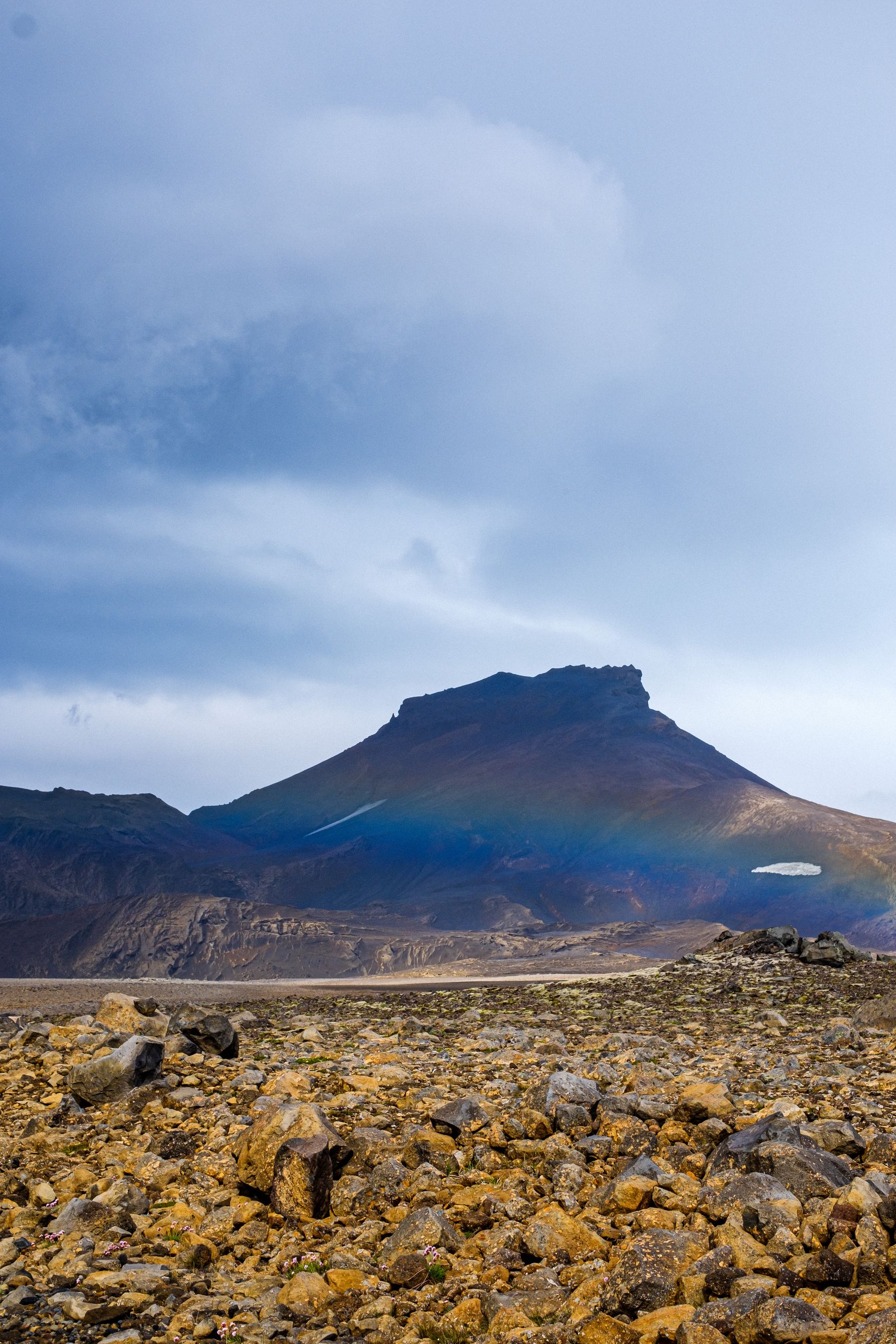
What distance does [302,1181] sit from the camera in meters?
6.87

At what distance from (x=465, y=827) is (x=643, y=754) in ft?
112

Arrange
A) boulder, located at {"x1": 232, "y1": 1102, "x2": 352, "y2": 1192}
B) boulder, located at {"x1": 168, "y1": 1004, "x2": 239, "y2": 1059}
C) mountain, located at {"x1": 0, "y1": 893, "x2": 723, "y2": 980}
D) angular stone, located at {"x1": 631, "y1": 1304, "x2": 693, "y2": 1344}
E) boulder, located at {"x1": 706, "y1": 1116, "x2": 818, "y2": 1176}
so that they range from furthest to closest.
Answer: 1. mountain, located at {"x1": 0, "y1": 893, "x2": 723, "y2": 980}
2. boulder, located at {"x1": 168, "y1": 1004, "x2": 239, "y2": 1059}
3. boulder, located at {"x1": 232, "y1": 1102, "x2": 352, "y2": 1192}
4. boulder, located at {"x1": 706, "y1": 1116, "x2": 818, "y2": 1176}
5. angular stone, located at {"x1": 631, "y1": 1304, "x2": 693, "y2": 1344}

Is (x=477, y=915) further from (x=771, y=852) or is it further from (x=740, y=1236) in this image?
(x=740, y=1236)

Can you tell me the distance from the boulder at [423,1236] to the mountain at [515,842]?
75016 millimetres

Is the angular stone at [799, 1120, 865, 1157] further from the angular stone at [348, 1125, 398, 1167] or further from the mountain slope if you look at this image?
the mountain slope

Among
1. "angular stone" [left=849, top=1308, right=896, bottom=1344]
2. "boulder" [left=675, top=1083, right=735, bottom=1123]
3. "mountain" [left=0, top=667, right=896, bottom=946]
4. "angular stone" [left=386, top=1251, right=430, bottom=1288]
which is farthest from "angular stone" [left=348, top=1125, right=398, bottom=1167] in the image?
"mountain" [left=0, top=667, right=896, bottom=946]

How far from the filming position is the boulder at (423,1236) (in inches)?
241

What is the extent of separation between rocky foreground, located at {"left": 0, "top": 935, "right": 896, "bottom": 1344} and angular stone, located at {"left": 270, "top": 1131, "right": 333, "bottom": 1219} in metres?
0.02

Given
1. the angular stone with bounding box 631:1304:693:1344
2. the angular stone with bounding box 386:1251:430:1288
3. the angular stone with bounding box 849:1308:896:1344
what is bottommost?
the angular stone with bounding box 386:1251:430:1288

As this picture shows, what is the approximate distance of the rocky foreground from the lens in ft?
17.0

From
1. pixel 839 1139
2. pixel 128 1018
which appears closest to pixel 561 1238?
pixel 839 1139

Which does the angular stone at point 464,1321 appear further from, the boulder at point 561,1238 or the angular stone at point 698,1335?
the angular stone at point 698,1335

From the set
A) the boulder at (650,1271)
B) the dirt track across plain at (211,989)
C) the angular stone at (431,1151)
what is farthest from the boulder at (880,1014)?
the dirt track across plain at (211,989)

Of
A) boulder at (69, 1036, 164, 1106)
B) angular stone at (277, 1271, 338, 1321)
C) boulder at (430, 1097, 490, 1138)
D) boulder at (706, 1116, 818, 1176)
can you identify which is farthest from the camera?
boulder at (69, 1036, 164, 1106)
